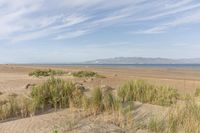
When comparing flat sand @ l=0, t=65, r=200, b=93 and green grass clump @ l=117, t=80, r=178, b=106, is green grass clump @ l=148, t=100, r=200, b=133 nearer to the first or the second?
green grass clump @ l=117, t=80, r=178, b=106

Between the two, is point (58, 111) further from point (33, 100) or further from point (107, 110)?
point (107, 110)

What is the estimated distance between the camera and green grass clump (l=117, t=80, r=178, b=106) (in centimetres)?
935

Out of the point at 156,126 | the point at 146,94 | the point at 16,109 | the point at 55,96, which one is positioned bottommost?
the point at 156,126

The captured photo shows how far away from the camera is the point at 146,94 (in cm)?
953

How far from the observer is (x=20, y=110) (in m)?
7.80

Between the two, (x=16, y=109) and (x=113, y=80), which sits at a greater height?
(x=16, y=109)

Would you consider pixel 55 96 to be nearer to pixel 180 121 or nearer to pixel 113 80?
pixel 180 121

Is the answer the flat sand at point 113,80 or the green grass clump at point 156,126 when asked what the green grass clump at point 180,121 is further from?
the flat sand at point 113,80

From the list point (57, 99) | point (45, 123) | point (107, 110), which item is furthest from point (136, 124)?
point (57, 99)

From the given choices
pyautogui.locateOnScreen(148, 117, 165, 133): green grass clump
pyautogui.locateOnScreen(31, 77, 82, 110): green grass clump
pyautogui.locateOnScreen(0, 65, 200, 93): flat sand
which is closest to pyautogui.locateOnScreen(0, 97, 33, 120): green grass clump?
pyautogui.locateOnScreen(31, 77, 82, 110): green grass clump


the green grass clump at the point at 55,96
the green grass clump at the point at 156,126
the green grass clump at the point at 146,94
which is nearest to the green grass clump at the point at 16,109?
the green grass clump at the point at 55,96

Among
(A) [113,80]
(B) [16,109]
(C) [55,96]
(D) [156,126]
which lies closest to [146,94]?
(C) [55,96]

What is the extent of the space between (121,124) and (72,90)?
2.78 metres

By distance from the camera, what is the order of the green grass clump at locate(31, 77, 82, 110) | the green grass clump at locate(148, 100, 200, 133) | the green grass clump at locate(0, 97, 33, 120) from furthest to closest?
the green grass clump at locate(31, 77, 82, 110)
the green grass clump at locate(0, 97, 33, 120)
the green grass clump at locate(148, 100, 200, 133)
